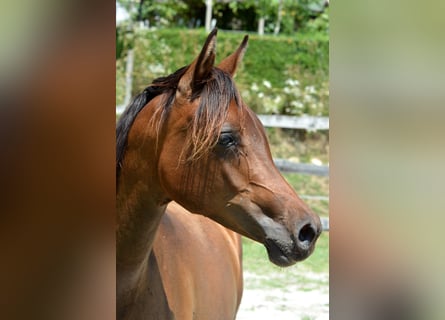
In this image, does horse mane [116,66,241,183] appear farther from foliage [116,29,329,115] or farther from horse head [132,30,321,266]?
foliage [116,29,329,115]

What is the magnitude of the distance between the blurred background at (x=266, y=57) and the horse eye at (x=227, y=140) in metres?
5.05

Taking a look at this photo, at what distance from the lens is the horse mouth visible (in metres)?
1.60

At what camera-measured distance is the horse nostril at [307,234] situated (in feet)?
5.25

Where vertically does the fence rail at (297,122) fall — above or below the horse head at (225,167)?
below

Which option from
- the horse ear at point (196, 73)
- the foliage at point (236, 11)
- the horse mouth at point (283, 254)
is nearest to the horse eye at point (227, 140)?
the horse ear at point (196, 73)

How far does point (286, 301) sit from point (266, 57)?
5156 millimetres

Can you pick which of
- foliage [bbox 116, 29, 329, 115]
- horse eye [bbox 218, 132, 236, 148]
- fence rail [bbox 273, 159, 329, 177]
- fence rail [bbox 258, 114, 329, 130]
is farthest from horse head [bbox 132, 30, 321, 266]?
foliage [bbox 116, 29, 329, 115]

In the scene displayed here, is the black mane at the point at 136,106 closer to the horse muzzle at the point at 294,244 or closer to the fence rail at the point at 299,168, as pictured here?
the horse muzzle at the point at 294,244

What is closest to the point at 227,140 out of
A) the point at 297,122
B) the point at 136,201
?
the point at 136,201

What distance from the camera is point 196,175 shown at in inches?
64.7
